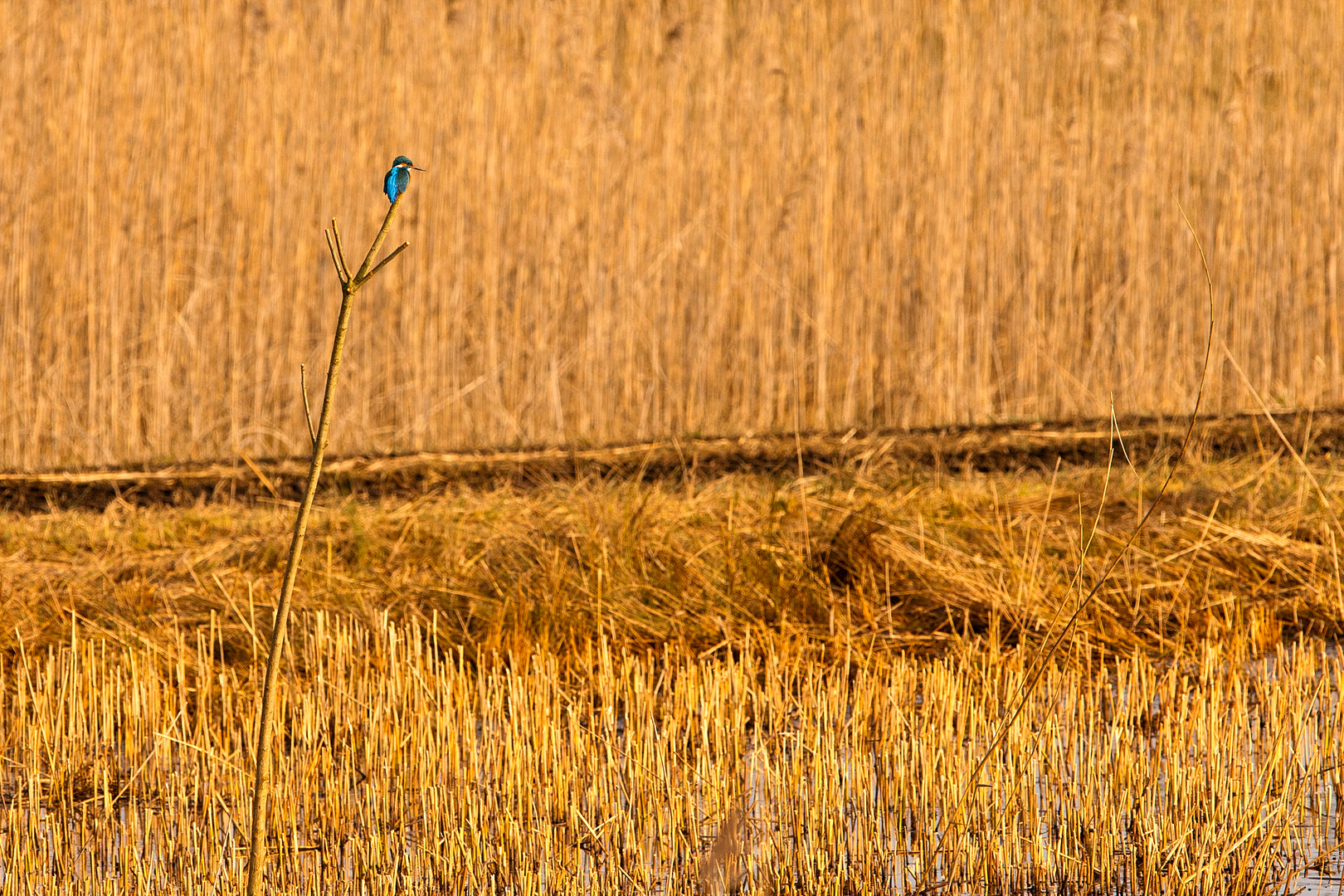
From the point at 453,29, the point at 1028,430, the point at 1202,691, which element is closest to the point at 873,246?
the point at 1028,430

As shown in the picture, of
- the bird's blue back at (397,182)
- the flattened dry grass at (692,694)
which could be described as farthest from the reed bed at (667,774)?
the bird's blue back at (397,182)

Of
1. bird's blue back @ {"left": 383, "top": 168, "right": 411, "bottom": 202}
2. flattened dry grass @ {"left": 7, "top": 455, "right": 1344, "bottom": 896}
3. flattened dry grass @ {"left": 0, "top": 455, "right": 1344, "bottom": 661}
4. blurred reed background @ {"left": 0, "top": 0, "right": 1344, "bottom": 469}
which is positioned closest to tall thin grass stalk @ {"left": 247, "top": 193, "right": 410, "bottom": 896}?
bird's blue back @ {"left": 383, "top": 168, "right": 411, "bottom": 202}

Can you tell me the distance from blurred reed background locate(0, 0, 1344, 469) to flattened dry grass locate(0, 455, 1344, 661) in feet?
5.54

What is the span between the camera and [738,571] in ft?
12.6

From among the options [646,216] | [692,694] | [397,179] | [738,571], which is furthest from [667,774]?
[646,216]

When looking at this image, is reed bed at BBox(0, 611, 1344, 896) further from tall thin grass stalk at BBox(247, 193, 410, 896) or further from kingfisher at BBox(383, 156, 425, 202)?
kingfisher at BBox(383, 156, 425, 202)

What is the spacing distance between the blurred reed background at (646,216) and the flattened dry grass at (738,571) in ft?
5.54

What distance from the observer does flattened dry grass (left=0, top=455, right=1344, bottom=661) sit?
11.9 ft

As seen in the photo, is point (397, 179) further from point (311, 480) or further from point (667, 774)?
point (667, 774)

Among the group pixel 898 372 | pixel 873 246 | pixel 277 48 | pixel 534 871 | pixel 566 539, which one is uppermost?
pixel 277 48

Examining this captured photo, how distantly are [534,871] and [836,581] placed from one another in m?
1.70

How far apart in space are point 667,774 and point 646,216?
4.26m

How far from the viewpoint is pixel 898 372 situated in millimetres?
6566

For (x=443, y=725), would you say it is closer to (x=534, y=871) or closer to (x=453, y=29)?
(x=534, y=871)
